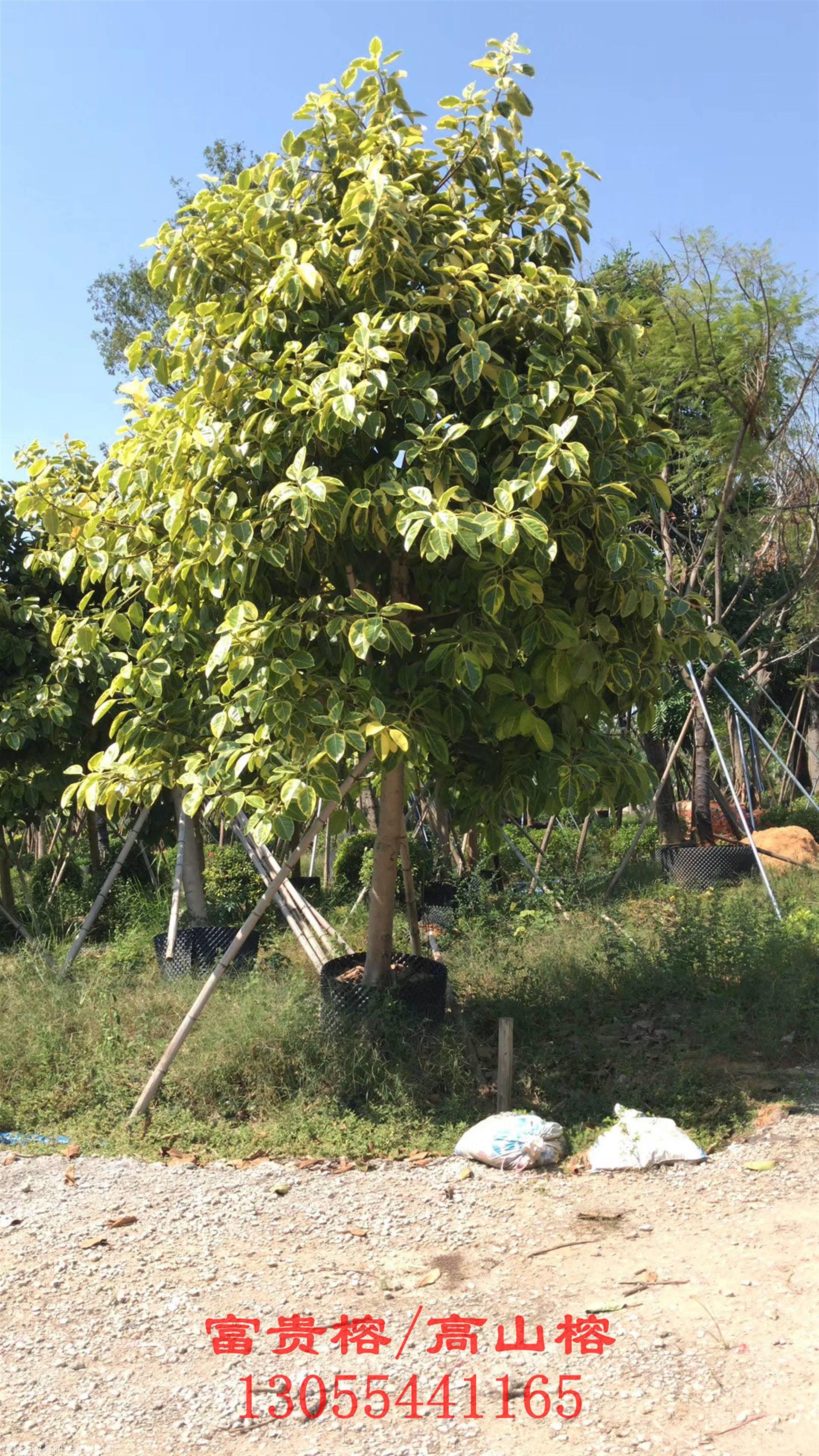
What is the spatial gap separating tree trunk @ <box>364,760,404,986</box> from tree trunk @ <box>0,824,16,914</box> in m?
3.94

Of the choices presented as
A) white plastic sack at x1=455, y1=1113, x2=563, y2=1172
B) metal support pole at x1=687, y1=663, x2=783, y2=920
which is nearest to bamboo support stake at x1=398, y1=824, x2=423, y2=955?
white plastic sack at x1=455, y1=1113, x2=563, y2=1172

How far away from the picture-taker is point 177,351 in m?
4.87

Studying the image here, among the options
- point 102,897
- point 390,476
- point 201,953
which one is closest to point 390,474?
point 390,476

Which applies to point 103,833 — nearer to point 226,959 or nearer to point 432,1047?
point 226,959

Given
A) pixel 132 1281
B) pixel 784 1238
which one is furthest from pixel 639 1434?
pixel 132 1281

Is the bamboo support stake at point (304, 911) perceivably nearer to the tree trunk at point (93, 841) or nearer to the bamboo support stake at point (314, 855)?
the bamboo support stake at point (314, 855)

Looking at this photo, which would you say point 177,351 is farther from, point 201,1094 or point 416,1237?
point 416,1237

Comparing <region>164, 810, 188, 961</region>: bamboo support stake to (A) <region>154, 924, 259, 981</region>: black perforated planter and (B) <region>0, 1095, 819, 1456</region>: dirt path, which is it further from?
(B) <region>0, 1095, 819, 1456</region>: dirt path

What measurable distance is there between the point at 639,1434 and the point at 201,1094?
2686 millimetres

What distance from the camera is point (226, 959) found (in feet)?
16.1

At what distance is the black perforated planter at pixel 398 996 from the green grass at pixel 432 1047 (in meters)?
Result: 0.10

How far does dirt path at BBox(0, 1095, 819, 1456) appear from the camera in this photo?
2725 mm

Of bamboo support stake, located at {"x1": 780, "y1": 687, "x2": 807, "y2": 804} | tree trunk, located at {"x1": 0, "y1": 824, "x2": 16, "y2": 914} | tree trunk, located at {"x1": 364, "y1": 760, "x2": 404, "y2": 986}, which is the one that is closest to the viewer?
tree trunk, located at {"x1": 364, "y1": 760, "x2": 404, "y2": 986}

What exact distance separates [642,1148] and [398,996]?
138 centimetres
